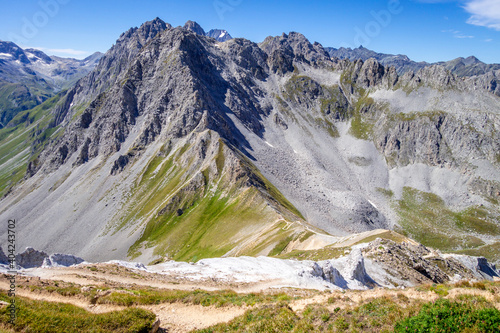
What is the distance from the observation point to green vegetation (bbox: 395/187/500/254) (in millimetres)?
131625

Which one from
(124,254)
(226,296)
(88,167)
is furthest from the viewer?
(88,167)

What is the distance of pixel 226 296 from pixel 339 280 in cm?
1561

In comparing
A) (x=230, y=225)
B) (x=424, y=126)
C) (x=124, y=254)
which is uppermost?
(x=424, y=126)

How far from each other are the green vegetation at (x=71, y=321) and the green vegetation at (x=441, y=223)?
147m

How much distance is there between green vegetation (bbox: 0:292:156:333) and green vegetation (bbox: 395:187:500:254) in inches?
5793

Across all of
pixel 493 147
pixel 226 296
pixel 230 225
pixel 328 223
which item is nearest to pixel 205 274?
pixel 226 296

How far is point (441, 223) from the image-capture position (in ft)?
493

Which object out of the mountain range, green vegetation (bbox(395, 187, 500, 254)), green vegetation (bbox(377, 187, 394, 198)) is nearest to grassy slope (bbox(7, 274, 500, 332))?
the mountain range

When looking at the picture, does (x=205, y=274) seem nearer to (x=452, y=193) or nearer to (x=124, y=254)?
(x=124, y=254)

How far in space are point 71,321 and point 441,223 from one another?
17778cm

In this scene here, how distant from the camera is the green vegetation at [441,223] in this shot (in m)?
132

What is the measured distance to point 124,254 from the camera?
112m

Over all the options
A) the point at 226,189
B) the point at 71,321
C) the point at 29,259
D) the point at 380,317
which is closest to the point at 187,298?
the point at 71,321

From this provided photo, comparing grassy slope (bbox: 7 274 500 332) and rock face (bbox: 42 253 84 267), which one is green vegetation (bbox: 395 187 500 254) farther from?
rock face (bbox: 42 253 84 267)
